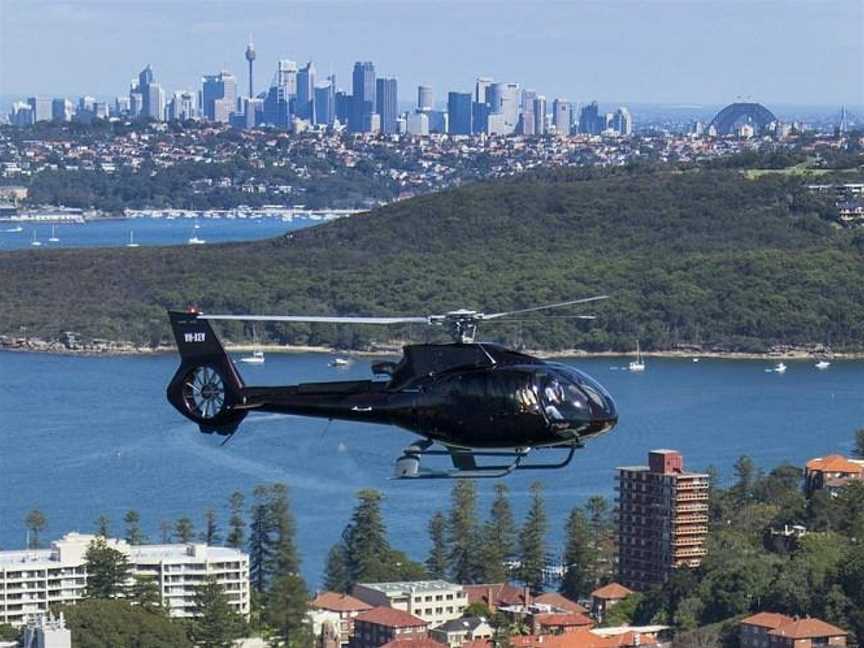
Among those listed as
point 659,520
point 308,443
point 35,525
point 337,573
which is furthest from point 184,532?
point 308,443

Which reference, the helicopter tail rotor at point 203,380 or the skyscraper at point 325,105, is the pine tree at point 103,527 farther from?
the skyscraper at point 325,105

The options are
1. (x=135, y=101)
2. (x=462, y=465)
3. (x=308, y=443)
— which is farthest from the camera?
(x=135, y=101)

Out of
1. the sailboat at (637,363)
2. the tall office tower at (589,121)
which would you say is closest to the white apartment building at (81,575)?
the sailboat at (637,363)

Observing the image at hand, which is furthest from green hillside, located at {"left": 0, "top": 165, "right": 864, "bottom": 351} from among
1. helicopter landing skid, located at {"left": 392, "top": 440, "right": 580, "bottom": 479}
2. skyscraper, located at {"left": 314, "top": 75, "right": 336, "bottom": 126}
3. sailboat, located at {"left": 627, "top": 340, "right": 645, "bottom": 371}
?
skyscraper, located at {"left": 314, "top": 75, "right": 336, "bottom": 126}

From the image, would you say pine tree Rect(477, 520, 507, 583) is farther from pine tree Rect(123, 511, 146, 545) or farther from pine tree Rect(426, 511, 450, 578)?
pine tree Rect(123, 511, 146, 545)

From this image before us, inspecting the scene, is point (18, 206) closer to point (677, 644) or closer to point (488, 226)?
point (488, 226)

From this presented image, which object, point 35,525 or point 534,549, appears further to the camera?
point 35,525

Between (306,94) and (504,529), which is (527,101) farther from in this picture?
(504,529)
